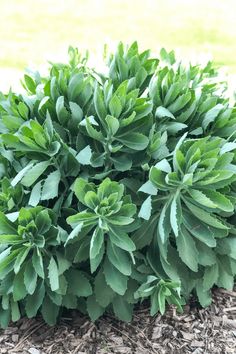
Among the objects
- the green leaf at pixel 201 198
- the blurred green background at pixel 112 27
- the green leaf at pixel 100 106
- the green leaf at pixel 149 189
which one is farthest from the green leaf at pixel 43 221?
the blurred green background at pixel 112 27

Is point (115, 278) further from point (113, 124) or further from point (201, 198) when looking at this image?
point (113, 124)

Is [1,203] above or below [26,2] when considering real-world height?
above

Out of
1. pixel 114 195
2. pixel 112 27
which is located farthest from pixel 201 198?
pixel 112 27

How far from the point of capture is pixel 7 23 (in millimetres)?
12086

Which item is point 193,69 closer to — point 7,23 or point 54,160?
point 54,160

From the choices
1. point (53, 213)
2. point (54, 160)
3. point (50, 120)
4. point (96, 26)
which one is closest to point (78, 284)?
point (53, 213)

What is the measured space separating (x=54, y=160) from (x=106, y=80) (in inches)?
26.2

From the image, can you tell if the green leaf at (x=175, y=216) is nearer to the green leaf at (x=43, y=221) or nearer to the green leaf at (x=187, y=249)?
the green leaf at (x=187, y=249)

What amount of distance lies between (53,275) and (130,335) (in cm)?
74

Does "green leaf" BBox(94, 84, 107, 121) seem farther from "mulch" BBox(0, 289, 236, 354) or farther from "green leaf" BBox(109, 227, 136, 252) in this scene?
"mulch" BBox(0, 289, 236, 354)

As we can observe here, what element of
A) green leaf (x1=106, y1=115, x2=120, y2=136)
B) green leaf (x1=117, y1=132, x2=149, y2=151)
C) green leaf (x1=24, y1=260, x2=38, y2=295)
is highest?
green leaf (x1=106, y1=115, x2=120, y2=136)

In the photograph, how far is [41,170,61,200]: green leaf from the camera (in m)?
2.82

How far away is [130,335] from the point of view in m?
3.16

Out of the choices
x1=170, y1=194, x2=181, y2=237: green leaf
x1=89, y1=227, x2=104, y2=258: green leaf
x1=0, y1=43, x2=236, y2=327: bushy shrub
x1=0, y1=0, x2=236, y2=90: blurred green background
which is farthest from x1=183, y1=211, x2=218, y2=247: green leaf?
x1=0, y1=0, x2=236, y2=90: blurred green background
